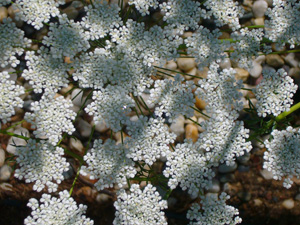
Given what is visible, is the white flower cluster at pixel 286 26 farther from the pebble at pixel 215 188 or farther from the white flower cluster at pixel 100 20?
the pebble at pixel 215 188

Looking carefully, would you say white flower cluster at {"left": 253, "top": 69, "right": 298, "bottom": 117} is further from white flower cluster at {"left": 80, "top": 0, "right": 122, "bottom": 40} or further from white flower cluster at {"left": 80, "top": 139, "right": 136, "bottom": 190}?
white flower cluster at {"left": 80, "top": 0, "right": 122, "bottom": 40}

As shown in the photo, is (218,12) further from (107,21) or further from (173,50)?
(107,21)

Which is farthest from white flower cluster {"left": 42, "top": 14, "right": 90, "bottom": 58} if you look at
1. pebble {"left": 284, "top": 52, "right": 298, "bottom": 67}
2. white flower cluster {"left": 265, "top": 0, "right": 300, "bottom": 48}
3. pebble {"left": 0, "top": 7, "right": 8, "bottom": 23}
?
pebble {"left": 284, "top": 52, "right": 298, "bottom": 67}

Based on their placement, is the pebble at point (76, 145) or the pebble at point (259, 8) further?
the pebble at point (259, 8)

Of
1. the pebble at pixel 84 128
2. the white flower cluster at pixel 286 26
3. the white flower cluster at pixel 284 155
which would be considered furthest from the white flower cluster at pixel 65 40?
the white flower cluster at pixel 284 155

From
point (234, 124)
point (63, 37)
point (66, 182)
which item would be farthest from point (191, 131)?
point (63, 37)

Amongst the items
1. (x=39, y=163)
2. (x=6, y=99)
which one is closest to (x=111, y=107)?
(x=39, y=163)

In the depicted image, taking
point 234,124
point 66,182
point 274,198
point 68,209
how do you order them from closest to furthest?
1. point 68,209
2. point 234,124
3. point 66,182
4. point 274,198
